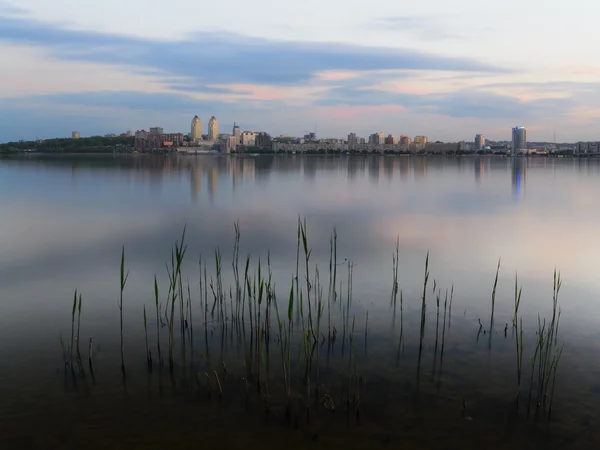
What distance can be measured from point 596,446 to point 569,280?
810 centimetres

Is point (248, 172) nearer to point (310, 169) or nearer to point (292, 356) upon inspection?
point (310, 169)

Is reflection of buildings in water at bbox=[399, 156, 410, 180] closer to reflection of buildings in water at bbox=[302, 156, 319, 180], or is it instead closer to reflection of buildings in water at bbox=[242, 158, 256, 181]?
reflection of buildings in water at bbox=[302, 156, 319, 180]

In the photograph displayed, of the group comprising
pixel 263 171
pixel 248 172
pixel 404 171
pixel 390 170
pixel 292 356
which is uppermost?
pixel 390 170

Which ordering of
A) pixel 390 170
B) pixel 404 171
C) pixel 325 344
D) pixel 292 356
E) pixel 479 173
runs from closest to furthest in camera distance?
pixel 292 356, pixel 325 344, pixel 479 173, pixel 404 171, pixel 390 170

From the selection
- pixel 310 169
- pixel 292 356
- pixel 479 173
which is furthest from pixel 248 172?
pixel 292 356

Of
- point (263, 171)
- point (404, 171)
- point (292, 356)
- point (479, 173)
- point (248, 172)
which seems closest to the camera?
point (292, 356)

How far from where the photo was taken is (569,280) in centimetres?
1331

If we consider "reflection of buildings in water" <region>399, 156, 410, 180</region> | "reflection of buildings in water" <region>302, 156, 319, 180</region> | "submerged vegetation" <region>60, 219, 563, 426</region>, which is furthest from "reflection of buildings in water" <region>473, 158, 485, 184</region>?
"submerged vegetation" <region>60, 219, 563, 426</region>

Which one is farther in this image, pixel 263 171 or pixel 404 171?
pixel 404 171

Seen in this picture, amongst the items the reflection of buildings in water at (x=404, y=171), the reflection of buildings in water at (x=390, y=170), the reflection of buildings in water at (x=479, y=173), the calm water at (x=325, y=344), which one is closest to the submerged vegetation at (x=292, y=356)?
the calm water at (x=325, y=344)

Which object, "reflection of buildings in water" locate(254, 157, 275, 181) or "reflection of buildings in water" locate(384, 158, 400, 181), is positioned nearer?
"reflection of buildings in water" locate(254, 157, 275, 181)

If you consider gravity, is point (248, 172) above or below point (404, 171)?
below

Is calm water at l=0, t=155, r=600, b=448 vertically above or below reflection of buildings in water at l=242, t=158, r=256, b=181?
below

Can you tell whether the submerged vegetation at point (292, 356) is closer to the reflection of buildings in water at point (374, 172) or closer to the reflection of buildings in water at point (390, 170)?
the reflection of buildings in water at point (374, 172)
